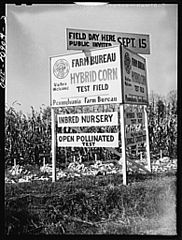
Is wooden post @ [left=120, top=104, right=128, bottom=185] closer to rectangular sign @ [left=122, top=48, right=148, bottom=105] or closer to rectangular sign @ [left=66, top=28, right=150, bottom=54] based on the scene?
rectangular sign @ [left=122, top=48, right=148, bottom=105]

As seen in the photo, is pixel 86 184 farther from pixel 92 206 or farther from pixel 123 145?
pixel 123 145

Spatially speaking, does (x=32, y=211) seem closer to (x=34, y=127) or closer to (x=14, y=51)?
(x=34, y=127)

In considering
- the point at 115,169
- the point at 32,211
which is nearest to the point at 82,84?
the point at 115,169

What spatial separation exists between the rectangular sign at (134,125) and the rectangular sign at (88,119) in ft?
0.16

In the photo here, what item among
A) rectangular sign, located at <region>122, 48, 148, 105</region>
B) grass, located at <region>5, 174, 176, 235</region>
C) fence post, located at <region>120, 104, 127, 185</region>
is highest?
rectangular sign, located at <region>122, 48, 148, 105</region>

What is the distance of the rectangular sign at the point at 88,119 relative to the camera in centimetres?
163

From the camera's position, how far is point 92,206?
1635mm

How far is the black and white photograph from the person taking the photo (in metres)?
1.62

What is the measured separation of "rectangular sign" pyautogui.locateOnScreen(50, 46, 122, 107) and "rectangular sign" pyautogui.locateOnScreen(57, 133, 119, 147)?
126mm

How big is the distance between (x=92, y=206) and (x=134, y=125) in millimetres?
364

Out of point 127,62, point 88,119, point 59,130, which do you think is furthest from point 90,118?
point 127,62

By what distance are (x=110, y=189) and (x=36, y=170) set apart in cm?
→ 31

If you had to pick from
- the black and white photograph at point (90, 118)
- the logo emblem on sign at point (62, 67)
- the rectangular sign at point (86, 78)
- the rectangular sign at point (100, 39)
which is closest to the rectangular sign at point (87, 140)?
the black and white photograph at point (90, 118)

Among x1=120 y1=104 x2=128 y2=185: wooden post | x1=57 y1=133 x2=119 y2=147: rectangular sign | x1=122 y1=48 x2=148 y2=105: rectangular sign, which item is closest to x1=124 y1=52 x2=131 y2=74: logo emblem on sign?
x1=122 y1=48 x2=148 y2=105: rectangular sign
